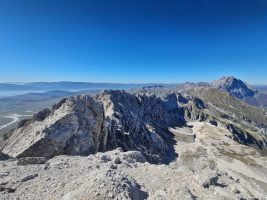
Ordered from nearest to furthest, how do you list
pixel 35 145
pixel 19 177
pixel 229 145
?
pixel 19 177 → pixel 35 145 → pixel 229 145

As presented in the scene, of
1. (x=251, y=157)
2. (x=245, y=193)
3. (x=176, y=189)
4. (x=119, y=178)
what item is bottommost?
(x=251, y=157)

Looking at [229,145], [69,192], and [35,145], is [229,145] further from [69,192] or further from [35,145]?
[69,192]

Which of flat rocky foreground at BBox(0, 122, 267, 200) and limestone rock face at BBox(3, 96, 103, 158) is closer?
flat rocky foreground at BBox(0, 122, 267, 200)

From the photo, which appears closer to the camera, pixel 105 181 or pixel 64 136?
pixel 105 181

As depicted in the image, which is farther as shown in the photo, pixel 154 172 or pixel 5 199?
pixel 154 172

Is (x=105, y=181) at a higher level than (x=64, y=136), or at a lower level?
higher

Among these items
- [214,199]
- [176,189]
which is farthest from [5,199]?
[214,199]

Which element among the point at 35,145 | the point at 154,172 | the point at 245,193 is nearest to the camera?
the point at 245,193

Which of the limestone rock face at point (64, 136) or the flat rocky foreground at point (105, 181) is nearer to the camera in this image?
the flat rocky foreground at point (105, 181)

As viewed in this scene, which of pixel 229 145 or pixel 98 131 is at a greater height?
pixel 98 131
